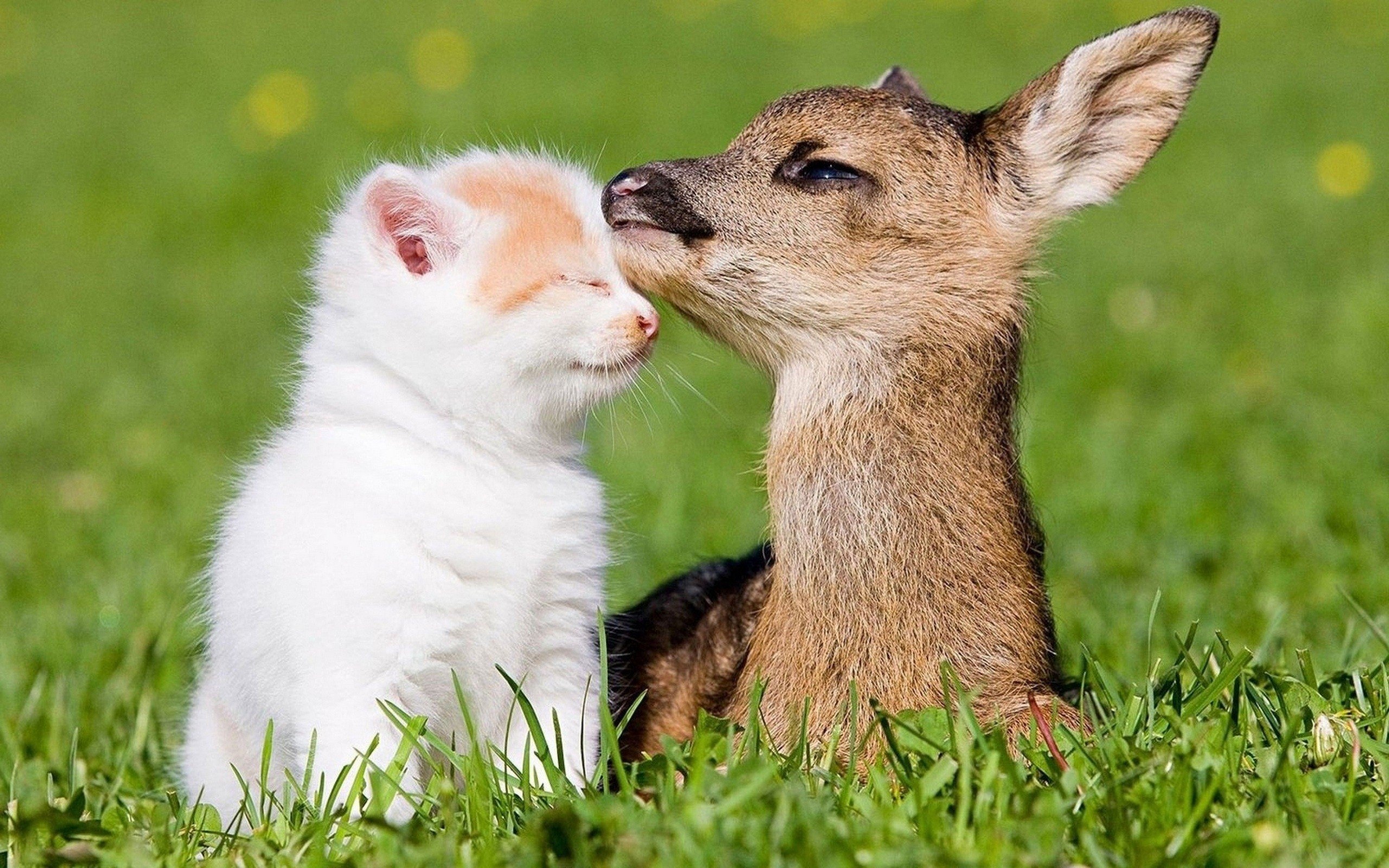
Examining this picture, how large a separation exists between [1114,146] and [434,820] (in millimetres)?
2341

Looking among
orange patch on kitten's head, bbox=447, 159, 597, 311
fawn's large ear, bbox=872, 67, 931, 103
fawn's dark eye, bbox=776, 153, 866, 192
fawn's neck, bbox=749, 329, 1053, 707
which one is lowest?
fawn's neck, bbox=749, 329, 1053, 707

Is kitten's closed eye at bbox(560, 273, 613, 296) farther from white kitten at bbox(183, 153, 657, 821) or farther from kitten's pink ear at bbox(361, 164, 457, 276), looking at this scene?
kitten's pink ear at bbox(361, 164, 457, 276)

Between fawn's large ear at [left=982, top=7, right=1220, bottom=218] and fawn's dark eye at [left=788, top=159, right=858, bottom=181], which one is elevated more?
fawn's large ear at [left=982, top=7, right=1220, bottom=218]

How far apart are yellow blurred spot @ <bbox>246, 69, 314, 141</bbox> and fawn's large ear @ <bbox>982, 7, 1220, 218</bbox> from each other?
9.56m

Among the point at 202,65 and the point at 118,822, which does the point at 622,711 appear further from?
the point at 202,65

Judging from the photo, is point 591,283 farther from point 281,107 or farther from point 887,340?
point 281,107

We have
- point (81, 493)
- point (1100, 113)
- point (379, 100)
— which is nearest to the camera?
point (1100, 113)

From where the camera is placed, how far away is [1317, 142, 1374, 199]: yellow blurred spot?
9.66 m

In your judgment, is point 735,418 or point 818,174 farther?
point 735,418

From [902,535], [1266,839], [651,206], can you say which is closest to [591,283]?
[651,206]

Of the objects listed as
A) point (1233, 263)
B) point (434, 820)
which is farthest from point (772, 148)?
point (1233, 263)

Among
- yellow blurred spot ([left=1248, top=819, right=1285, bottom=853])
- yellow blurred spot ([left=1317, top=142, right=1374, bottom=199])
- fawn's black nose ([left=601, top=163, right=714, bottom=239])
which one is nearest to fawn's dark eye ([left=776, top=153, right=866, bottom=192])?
fawn's black nose ([left=601, top=163, right=714, bottom=239])

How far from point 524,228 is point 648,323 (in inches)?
13.7

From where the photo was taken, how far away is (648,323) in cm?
341
